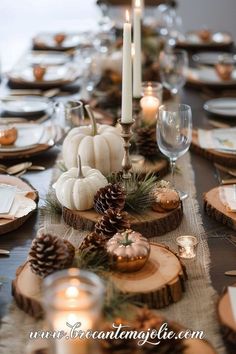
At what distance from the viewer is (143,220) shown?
1309 mm

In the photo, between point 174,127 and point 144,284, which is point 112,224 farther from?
point 174,127

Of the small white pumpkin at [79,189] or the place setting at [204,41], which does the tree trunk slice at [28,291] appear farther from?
the place setting at [204,41]

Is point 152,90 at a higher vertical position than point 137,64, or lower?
lower

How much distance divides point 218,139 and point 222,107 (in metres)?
0.33

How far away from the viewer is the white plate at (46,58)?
281 centimetres

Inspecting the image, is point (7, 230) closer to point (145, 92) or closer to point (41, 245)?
point (41, 245)

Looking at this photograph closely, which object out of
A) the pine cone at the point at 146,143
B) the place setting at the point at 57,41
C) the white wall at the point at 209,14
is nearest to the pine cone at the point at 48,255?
the pine cone at the point at 146,143

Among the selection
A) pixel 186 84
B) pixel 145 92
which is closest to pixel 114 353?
pixel 145 92

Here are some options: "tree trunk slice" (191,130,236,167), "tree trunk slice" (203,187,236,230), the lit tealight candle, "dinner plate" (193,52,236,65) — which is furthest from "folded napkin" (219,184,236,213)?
"dinner plate" (193,52,236,65)

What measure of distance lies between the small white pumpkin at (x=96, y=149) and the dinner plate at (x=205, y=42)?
179 centimetres

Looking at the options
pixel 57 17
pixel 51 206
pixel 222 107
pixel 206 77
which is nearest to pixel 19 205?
pixel 51 206

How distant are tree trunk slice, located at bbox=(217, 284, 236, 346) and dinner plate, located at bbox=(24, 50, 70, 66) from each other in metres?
1.92

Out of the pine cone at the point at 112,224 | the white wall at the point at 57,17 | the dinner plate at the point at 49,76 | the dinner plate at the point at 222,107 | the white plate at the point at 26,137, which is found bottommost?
the white wall at the point at 57,17

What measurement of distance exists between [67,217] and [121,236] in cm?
25
